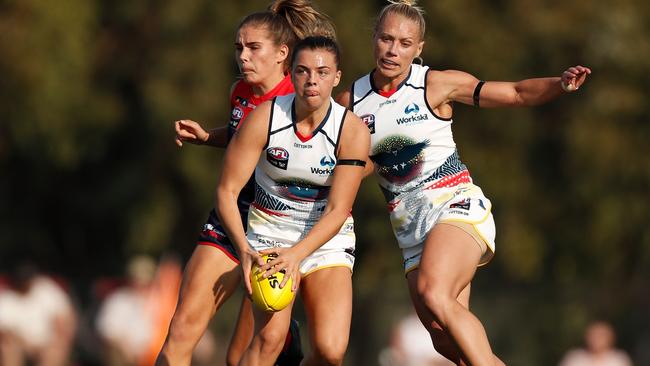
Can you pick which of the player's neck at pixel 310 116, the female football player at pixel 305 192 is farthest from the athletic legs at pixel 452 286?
the player's neck at pixel 310 116

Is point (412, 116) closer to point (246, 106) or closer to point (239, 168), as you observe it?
Answer: point (246, 106)

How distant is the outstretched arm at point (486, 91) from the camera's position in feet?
26.0

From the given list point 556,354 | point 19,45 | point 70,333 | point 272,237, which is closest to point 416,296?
point 272,237

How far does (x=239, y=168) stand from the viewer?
7.48 m

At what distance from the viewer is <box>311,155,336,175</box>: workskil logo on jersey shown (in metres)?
7.55

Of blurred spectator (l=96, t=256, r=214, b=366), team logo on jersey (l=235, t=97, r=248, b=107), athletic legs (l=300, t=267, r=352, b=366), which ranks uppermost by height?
team logo on jersey (l=235, t=97, r=248, b=107)

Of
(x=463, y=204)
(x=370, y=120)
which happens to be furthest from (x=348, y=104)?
(x=463, y=204)

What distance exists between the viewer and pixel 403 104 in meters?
7.93

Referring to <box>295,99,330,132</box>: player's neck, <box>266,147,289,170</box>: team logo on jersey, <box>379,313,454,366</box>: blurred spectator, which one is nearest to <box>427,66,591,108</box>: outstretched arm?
<box>295,99,330,132</box>: player's neck

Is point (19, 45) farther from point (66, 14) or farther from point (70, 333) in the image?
point (70, 333)

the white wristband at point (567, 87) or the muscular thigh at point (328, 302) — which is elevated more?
the white wristband at point (567, 87)

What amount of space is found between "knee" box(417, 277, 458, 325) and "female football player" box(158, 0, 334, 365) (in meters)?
1.21

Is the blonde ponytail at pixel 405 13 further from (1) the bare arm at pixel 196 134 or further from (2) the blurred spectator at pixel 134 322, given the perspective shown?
(2) the blurred spectator at pixel 134 322

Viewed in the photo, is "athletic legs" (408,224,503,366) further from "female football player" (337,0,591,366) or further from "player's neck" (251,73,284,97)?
"player's neck" (251,73,284,97)
